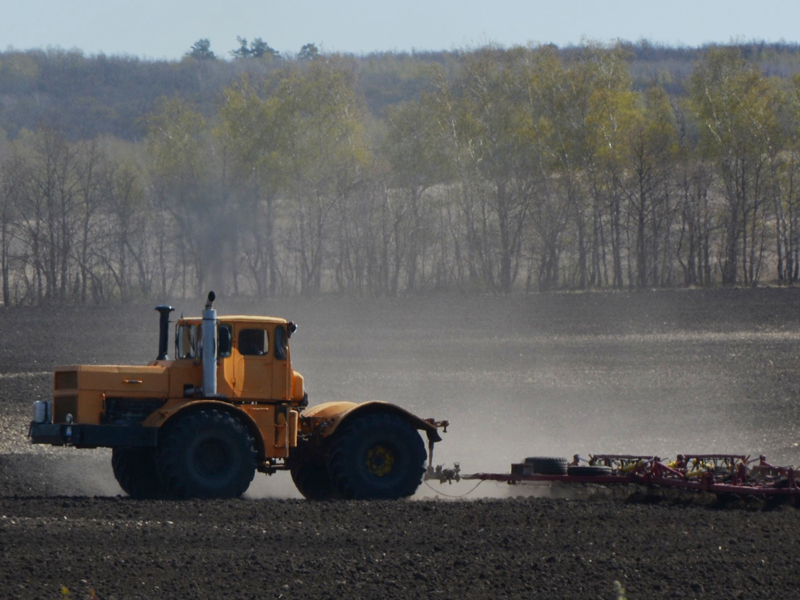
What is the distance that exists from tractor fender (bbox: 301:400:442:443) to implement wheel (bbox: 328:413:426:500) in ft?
0.25

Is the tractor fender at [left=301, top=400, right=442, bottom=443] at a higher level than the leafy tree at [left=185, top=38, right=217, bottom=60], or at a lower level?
lower

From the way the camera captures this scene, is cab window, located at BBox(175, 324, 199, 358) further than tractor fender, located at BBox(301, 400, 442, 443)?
No

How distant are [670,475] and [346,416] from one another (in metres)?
3.89

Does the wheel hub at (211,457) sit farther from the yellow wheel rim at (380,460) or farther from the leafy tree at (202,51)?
the leafy tree at (202,51)

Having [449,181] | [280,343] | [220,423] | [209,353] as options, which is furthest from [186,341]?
[449,181]

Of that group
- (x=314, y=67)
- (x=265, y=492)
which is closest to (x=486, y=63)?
(x=314, y=67)

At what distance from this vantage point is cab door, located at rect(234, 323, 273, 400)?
1283 cm

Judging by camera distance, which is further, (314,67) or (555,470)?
(314,67)

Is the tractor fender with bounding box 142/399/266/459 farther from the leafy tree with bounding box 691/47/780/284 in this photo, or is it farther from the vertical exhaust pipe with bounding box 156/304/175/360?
the leafy tree with bounding box 691/47/780/284

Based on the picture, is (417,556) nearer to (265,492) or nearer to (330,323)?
(265,492)

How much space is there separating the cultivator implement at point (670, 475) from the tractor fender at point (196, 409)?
249 centimetres

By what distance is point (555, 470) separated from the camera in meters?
13.7

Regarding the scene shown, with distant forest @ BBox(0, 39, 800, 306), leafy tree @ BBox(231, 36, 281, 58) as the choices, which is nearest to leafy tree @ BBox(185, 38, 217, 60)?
leafy tree @ BBox(231, 36, 281, 58)

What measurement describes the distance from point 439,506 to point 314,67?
137 feet
